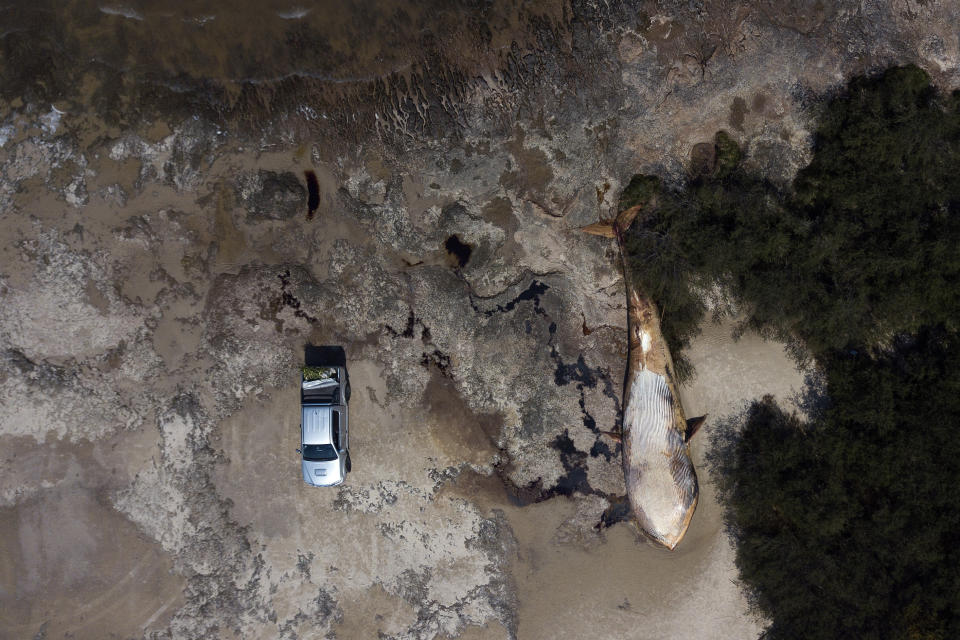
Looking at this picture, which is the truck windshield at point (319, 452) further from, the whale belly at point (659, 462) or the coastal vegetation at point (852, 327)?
the coastal vegetation at point (852, 327)

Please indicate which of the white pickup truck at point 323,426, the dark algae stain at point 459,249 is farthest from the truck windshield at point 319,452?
the dark algae stain at point 459,249

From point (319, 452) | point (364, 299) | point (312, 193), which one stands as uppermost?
point (312, 193)

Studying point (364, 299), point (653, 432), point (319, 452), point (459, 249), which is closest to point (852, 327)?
point (653, 432)

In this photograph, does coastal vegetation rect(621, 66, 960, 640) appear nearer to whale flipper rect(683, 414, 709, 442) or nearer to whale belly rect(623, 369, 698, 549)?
whale flipper rect(683, 414, 709, 442)

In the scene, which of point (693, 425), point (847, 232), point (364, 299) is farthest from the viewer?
point (364, 299)

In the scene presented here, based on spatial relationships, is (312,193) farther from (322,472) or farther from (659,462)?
(659,462)

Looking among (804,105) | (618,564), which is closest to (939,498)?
(618,564)

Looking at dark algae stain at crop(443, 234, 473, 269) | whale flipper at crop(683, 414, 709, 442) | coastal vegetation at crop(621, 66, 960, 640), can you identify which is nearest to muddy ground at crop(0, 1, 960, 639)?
dark algae stain at crop(443, 234, 473, 269)
